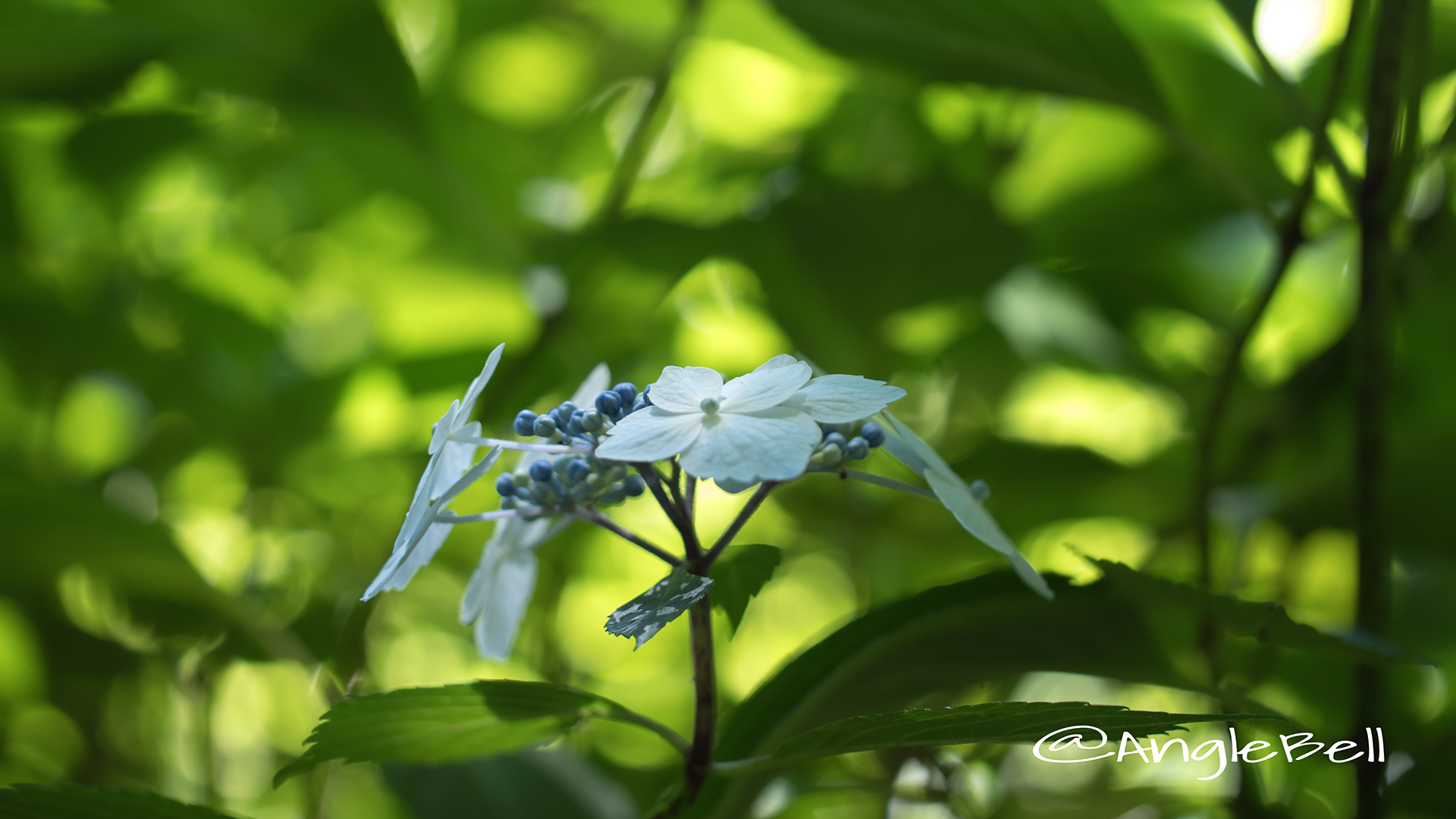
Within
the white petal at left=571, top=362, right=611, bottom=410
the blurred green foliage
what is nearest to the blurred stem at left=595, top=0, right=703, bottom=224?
the blurred green foliage

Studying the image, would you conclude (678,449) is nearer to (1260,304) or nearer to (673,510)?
(673,510)

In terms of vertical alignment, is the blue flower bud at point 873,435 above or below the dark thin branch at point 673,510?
above

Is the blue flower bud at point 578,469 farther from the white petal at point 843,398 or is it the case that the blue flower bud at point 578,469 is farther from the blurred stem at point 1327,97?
the blurred stem at point 1327,97

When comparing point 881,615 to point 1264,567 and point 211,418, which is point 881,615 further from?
point 211,418

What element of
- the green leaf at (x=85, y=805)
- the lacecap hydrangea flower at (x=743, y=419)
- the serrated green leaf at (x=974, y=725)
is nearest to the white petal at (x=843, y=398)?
the lacecap hydrangea flower at (x=743, y=419)

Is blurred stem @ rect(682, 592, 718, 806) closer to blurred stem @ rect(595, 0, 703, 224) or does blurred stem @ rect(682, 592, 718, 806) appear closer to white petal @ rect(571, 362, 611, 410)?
white petal @ rect(571, 362, 611, 410)

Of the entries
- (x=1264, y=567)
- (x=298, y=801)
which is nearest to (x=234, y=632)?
(x=298, y=801)
